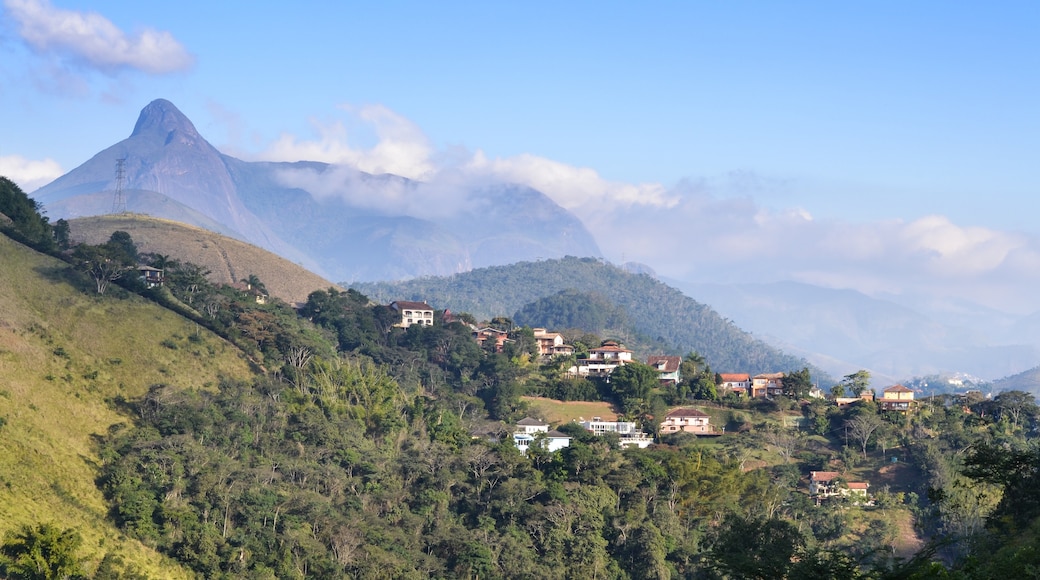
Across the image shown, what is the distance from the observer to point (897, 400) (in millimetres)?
67188

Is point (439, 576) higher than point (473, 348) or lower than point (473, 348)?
lower

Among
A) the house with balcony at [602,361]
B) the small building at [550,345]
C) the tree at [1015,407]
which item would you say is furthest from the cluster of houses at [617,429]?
the tree at [1015,407]

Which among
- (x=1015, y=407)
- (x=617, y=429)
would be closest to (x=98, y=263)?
(x=617, y=429)

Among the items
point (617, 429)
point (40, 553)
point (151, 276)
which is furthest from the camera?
point (151, 276)

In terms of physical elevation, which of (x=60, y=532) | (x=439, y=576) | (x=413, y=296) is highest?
(x=413, y=296)

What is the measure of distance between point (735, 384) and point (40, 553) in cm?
5085

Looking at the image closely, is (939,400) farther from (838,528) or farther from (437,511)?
(437,511)

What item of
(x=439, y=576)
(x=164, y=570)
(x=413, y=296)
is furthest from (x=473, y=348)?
(x=413, y=296)

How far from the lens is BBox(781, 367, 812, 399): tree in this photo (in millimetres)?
66750

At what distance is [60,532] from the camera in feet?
→ 111

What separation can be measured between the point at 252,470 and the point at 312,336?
2038 centimetres

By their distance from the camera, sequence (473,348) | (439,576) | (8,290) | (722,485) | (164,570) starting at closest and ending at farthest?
(164,570) → (439,576) → (722,485) → (8,290) → (473,348)

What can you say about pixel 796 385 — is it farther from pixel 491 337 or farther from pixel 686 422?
pixel 491 337

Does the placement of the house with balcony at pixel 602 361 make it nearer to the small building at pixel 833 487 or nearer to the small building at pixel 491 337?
the small building at pixel 491 337
